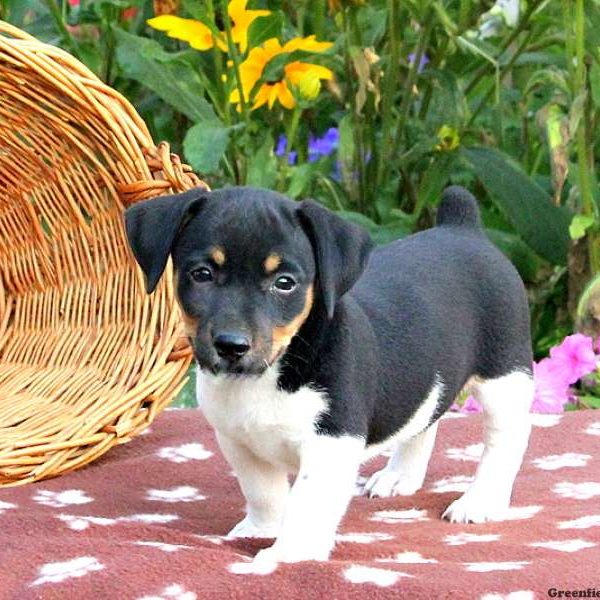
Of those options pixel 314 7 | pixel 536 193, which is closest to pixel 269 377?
pixel 536 193

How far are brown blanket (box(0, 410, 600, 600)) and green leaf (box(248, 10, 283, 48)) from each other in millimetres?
1112

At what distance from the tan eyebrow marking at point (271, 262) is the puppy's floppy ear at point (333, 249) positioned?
0.09 meters

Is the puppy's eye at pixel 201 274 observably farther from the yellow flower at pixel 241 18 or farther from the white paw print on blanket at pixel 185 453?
the yellow flower at pixel 241 18

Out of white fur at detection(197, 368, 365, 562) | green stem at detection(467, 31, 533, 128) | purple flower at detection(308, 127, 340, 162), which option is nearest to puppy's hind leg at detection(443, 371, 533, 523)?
white fur at detection(197, 368, 365, 562)

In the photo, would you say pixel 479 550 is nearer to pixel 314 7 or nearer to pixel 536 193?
pixel 536 193

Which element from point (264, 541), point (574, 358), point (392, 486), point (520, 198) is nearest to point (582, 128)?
point (520, 198)

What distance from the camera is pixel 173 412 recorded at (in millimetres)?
3863

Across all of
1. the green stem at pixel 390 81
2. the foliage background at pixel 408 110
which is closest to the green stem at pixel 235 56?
the foliage background at pixel 408 110

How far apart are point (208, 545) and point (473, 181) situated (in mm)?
2455

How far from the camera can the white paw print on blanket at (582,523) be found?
2.81 m

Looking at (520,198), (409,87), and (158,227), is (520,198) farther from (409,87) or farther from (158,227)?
(158,227)

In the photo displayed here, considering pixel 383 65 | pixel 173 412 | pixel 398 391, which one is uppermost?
pixel 383 65

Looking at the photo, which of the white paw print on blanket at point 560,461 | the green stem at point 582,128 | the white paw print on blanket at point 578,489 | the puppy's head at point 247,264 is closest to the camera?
the puppy's head at point 247,264

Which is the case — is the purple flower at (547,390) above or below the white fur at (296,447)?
below
